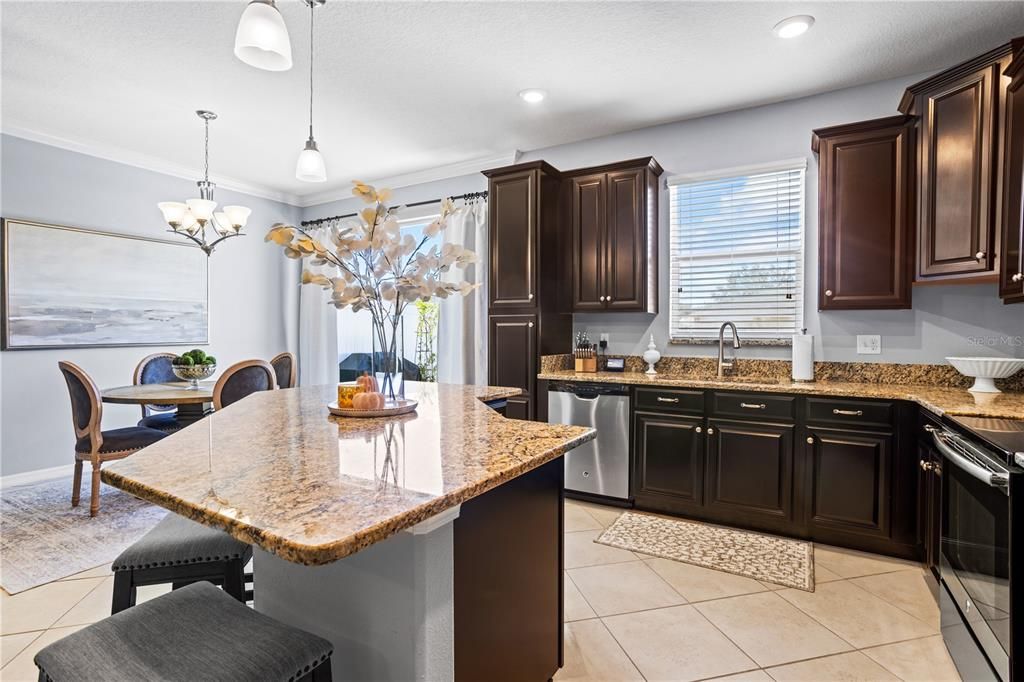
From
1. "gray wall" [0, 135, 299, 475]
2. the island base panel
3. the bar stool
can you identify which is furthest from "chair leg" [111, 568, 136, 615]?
"gray wall" [0, 135, 299, 475]

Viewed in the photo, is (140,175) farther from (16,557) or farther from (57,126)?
(16,557)

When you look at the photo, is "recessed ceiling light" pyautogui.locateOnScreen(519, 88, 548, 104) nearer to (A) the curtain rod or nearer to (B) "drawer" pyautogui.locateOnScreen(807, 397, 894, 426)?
(A) the curtain rod

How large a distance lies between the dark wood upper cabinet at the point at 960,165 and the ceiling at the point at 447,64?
0.29 m

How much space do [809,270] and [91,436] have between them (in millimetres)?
4888

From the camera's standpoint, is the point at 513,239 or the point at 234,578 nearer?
the point at 234,578

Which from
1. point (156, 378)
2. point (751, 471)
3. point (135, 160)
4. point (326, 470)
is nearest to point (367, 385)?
point (326, 470)

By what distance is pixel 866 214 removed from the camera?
313 centimetres

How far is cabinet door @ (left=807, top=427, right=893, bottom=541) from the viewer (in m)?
2.83

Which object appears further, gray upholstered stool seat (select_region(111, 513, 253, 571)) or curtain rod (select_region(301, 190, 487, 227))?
curtain rod (select_region(301, 190, 487, 227))

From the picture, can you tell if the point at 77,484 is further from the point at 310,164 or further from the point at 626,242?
the point at 626,242

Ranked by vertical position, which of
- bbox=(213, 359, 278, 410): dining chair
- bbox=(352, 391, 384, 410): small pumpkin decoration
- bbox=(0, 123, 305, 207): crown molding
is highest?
bbox=(0, 123, 305, 207): crown molding

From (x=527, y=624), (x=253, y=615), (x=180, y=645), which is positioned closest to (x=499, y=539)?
(x=527, y=624)

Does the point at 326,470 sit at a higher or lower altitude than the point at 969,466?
higher

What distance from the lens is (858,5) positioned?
257 centimetres
